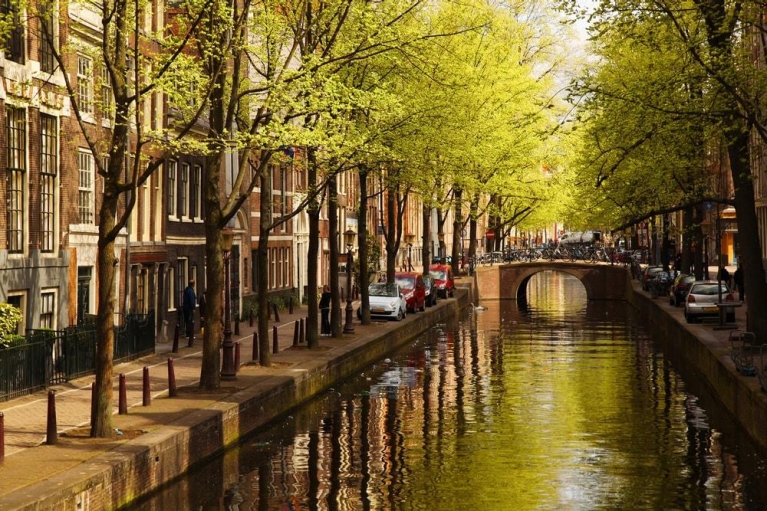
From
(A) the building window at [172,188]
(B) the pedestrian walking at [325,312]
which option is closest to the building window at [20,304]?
(A) the building window at [172,188]

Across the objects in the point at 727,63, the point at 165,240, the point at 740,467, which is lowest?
the point at 740,467

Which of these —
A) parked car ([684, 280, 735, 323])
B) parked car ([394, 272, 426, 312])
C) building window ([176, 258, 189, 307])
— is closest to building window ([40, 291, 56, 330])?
building window ([176, 258, 189, 307])

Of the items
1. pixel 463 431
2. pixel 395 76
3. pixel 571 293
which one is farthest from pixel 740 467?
pixel 571 293

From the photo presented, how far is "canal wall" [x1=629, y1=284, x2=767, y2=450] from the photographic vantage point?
2438 cm

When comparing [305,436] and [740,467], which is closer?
[740,467]

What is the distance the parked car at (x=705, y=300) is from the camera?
1818 inches

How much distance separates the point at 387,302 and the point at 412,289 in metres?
6.89

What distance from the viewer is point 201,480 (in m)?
20.8

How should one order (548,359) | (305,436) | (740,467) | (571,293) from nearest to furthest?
1. (740,467)
2. (305,436)
3. (548,359)
4. (571,293)

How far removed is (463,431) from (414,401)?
5110mm

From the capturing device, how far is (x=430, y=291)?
64062 mm

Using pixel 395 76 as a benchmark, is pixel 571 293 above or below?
below

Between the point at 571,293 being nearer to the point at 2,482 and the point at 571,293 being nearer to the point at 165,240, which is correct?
the point at 165,240

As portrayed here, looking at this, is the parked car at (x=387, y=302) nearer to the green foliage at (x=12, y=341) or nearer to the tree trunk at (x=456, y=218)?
the tree trunk at (x=456, y=218)
